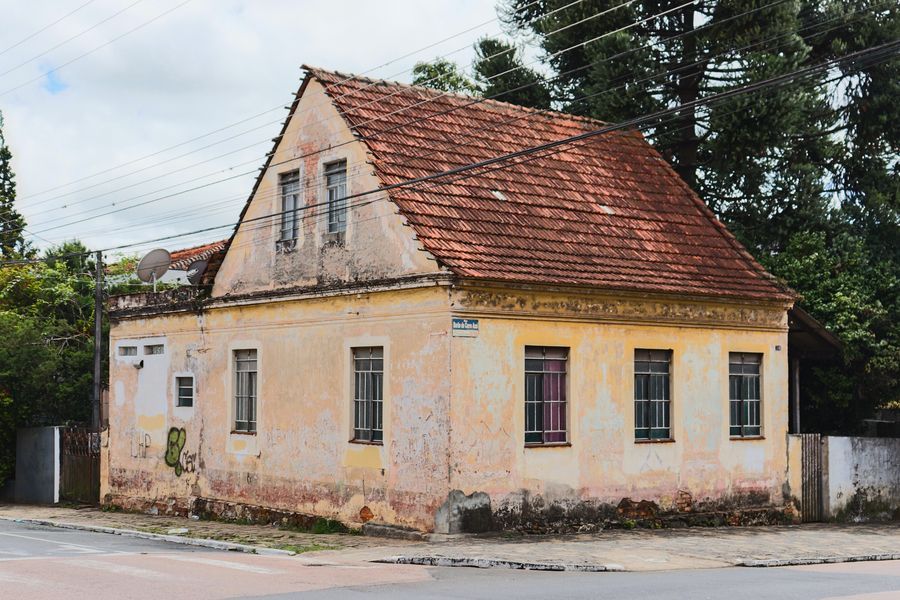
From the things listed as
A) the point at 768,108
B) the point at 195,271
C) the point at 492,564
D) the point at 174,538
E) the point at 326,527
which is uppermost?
the point at 768,108

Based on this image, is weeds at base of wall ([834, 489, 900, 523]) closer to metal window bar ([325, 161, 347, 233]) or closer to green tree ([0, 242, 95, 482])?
metal window bar ([325, 161, 347, 233])

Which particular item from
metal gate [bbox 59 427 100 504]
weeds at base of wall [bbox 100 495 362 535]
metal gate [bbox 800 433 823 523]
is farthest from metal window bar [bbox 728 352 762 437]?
metal gate [bbox 59 427 100 504]

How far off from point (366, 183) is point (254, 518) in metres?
6.90

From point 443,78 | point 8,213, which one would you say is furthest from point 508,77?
point 8,213

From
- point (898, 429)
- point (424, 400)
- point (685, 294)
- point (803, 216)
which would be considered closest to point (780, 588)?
point (424, 400)

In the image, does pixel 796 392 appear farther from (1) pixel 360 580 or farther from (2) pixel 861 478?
(1) pixel 360 580

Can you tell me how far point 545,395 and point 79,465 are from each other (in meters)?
14.7

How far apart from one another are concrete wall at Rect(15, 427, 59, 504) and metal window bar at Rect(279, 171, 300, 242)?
37.0ft

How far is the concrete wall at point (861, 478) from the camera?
74.1 feet

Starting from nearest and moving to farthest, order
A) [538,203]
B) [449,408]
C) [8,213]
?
[449,408]
[538,203]
[8,213]

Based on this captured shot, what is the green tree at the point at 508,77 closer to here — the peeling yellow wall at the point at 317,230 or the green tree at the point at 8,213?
the peeling yellow wall at the point at 317,230

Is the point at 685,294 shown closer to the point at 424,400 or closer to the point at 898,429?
the point at 424,400

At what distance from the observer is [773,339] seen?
2244 centimetres

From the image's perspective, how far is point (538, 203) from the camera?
68.9ft
